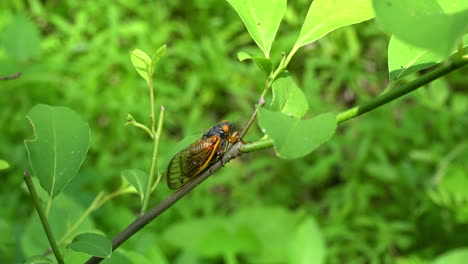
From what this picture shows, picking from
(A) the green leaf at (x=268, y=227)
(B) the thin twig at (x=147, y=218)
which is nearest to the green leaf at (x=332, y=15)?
(B) the thin twig at (x=147, y=218)

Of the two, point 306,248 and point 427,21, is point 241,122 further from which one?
→ point 427,21

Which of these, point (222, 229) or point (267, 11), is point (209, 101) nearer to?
point (222, 229)

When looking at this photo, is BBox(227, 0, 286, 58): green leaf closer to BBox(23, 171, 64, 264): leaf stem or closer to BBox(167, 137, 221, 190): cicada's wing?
BBox(167, 137, 221, 190): cicada's wing

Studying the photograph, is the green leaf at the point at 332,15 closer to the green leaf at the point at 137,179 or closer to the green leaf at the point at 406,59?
the green leaf at the point at 406,59

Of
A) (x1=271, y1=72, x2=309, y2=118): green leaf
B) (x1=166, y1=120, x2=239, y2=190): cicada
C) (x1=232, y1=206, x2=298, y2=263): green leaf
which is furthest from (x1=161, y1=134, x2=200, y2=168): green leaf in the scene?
(x1=232, y1=206, x2=298, y2=263): green leaf

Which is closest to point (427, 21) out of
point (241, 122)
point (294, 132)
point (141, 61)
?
point (294, 132)
